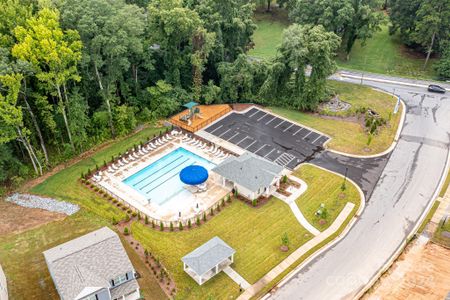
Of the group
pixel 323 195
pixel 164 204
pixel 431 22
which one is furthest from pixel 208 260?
pixel 431 22

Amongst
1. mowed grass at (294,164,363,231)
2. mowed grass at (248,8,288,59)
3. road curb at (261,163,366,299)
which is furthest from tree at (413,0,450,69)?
road curb at (261,163,366,299)

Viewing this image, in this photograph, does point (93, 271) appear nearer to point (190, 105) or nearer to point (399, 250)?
point (399, 250)

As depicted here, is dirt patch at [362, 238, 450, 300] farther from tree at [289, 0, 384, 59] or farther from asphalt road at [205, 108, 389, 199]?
tree at [289, 0, 384, 59]

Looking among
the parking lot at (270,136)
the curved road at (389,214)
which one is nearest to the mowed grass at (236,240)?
the curved road at (389,214)

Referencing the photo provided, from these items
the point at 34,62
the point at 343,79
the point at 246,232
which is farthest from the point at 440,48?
the point at 34,62

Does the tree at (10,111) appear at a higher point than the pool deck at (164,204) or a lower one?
higher

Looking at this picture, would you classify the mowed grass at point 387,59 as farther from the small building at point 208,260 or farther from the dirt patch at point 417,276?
the small building at point 208,260
